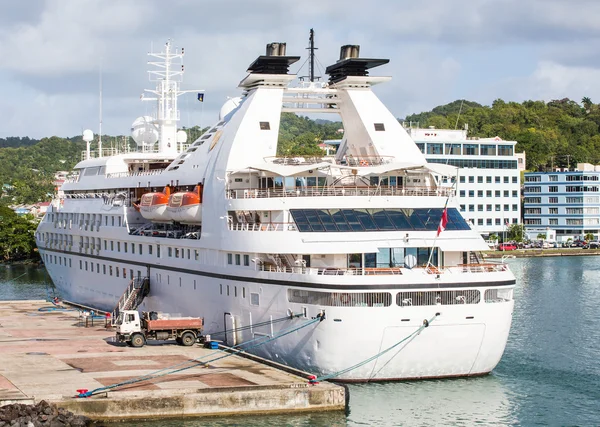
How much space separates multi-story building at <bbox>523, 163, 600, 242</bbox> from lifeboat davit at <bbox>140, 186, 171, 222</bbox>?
91.1 m

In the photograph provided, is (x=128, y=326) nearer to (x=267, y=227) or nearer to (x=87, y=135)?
(x=267, y=227)

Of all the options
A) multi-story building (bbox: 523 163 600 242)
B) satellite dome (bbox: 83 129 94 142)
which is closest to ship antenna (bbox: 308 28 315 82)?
satellite dome (bbox: 83 129 94 142)

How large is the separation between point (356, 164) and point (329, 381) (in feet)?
31.5

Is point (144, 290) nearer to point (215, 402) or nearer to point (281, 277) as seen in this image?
point (281, 277)

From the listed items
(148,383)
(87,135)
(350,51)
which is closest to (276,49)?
(350,51)

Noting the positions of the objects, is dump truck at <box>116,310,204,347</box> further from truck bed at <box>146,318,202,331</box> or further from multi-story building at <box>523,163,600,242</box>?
multi-story building at <box>523,163,600,242</box>

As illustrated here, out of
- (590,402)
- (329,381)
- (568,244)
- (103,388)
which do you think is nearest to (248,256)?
(329,381)

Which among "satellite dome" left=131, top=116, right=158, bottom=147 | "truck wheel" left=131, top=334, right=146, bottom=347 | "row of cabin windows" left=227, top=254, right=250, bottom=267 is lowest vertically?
"truck wheel" left=131, top=334, right=146, bottom=347

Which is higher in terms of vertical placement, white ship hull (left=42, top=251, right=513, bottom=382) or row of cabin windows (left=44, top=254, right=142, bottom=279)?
row of cabin windows (left=44, top=254, right=142, bottom=279)

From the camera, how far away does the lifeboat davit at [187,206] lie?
37.8m

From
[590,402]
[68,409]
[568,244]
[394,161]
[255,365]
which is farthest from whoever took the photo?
[568,244]

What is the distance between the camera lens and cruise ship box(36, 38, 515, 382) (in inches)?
1193

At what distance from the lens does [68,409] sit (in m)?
26.5

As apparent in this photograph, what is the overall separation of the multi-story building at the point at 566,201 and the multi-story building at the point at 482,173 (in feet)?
28.0
